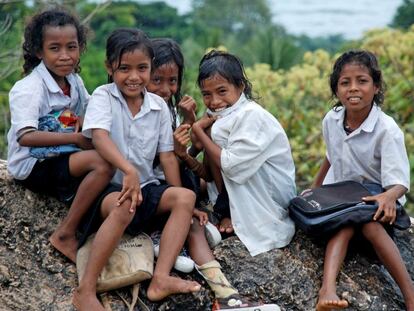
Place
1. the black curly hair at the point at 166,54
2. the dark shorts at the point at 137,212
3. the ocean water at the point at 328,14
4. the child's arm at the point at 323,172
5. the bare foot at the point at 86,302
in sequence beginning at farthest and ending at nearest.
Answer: the ocean water at the point at 328,14 → the child's arm at the point at 323,172 → the black curly hair at the point at 166,54 → the dark shorts at the point at 137,212 → the bare foot at the point at 86,302

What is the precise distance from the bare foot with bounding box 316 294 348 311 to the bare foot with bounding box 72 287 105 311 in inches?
36.8

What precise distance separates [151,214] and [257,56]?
32.2 ft

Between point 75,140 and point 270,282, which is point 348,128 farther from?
point 75,140

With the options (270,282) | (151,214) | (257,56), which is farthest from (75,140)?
(257,56)

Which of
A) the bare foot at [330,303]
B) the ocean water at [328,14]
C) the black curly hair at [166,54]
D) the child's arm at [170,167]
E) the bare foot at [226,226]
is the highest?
the black curly hair at [166,54]

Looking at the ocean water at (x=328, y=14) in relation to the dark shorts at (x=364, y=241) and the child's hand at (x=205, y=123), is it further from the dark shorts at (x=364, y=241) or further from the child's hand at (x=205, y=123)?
the dark shorts at (x=364, y=241)

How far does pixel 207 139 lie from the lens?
155 inches

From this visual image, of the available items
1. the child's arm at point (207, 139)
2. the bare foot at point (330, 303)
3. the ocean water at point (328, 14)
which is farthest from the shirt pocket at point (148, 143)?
the ocean water at point (328, 14)

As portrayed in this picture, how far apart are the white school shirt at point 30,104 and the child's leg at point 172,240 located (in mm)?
697

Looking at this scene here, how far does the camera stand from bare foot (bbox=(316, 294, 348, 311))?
3.56 meters

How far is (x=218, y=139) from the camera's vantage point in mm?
3924

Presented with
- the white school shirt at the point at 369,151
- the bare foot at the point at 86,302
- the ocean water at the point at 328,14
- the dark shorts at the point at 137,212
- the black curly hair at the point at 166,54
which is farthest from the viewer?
the ocean water at the point at 328,14

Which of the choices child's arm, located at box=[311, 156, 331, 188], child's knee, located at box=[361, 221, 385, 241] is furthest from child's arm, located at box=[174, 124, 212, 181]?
child's knee, located at box=[361, 221, 385, 241]

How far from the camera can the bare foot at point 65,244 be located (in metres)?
3.81
